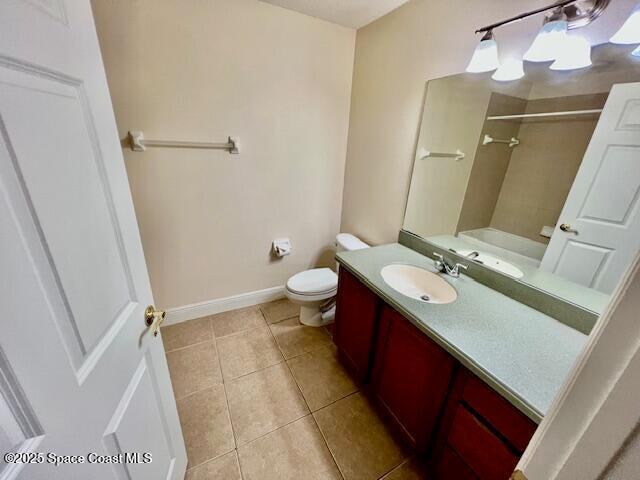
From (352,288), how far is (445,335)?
2.05 ft

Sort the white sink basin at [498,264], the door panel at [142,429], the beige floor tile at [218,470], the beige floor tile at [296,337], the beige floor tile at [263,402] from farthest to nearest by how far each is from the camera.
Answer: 1. the beige floor tile at [296,337]
2. the beige floor tile at [263,402]
3. the white sink basin at [498,264]
4. the beige floor tile at [218,470]
5. the door panel at [142,429]

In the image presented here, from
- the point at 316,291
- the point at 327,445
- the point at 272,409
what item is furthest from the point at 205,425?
the point at 316,291

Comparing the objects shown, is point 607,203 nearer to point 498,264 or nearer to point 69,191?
point 498,264

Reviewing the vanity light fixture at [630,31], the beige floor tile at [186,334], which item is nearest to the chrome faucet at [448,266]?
the vanity light fixture at [630,31]

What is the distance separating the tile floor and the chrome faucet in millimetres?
934

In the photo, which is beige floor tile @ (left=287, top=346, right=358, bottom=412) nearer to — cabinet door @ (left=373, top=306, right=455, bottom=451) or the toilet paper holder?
cabinet door @ (left=373, top=306, right=455, bottom=451)

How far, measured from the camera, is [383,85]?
1.85 meters

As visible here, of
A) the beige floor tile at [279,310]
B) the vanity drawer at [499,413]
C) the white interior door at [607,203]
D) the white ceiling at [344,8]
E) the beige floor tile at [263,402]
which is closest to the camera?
the vanity drawer at [499,413]

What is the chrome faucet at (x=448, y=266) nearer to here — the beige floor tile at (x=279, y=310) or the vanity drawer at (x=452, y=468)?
the vanity drawer at (x=452, y=468)

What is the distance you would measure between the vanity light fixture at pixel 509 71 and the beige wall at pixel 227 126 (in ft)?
3.98

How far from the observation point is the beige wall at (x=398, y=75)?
1.19m

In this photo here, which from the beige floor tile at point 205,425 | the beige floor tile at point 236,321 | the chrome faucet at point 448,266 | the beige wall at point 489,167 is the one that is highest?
the beige wall at point 489,167

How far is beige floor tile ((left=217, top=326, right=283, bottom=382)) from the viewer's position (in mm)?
1726

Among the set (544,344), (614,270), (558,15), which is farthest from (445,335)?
(558,15)
